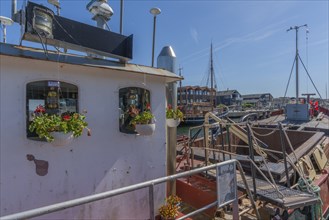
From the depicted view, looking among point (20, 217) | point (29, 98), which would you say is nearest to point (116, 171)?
point (29, 98)

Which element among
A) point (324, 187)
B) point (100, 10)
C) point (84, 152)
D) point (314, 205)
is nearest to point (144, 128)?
point (84, 152)

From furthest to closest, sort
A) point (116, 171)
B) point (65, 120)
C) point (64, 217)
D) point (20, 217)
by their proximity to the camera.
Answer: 1. point (116, 171)
2. point (64, 217)
3. point (65, 120)
4. point (20, 217)

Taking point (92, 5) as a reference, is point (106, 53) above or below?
below

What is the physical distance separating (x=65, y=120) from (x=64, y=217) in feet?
5.65

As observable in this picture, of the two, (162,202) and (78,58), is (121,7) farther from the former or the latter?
(162,202)

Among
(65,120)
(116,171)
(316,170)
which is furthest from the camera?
(316,170)

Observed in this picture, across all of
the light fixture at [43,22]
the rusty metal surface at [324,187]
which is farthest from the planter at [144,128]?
the rusty metal surface at [324,187]

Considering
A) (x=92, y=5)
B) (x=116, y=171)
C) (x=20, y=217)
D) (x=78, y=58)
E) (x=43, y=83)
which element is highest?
(x=92, y=5)

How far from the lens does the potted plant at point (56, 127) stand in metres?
3.08

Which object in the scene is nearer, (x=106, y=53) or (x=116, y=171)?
(x=106, y=53)

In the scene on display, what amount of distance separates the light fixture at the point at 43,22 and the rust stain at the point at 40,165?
5.87ft

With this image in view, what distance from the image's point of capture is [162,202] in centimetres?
501

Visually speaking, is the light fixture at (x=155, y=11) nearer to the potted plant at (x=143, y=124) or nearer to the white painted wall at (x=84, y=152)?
the white painted wall at (x=84, y=152)

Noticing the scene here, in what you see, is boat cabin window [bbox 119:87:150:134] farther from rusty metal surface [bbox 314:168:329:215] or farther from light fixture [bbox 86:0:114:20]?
rusty metal surface [bbox 314:168:329:215]
